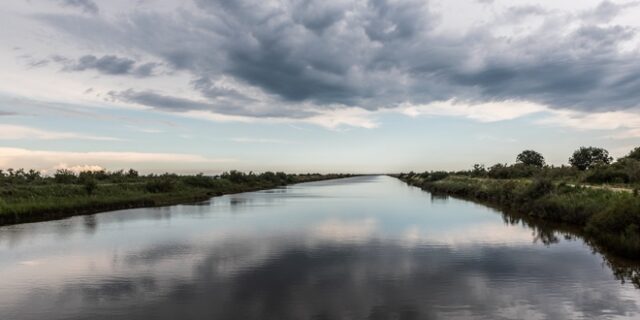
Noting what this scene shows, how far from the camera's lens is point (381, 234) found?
2809 cm

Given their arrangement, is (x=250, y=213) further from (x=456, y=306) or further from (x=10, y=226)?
(x=456, y=306)

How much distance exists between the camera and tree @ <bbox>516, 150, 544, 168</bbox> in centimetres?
13788

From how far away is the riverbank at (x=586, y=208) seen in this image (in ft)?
66.3

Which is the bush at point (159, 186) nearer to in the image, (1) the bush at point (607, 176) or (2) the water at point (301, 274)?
(2) the water at point (301, 274)

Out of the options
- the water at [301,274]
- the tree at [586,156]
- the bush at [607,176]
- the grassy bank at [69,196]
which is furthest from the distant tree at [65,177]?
the tree at [586,156]

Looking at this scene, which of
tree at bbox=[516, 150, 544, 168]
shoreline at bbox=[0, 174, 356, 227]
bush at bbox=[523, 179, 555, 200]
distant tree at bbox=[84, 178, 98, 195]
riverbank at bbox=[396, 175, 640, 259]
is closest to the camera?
riverbank at bbox=[396, 175, 640, 259]

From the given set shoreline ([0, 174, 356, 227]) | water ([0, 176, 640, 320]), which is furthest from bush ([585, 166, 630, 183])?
shoreline ([0, 174, 356, 227])

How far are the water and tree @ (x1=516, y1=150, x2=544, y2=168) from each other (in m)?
120

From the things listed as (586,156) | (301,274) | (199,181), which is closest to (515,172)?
(586,156)

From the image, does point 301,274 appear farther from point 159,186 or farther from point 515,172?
point 515,172

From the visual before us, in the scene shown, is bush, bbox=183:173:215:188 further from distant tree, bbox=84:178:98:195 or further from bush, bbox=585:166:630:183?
bush, bbox=585:166:630:183

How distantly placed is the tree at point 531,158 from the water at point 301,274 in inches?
4706

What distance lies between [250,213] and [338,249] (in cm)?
2033

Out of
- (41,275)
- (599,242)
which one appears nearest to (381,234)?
(599,242)
